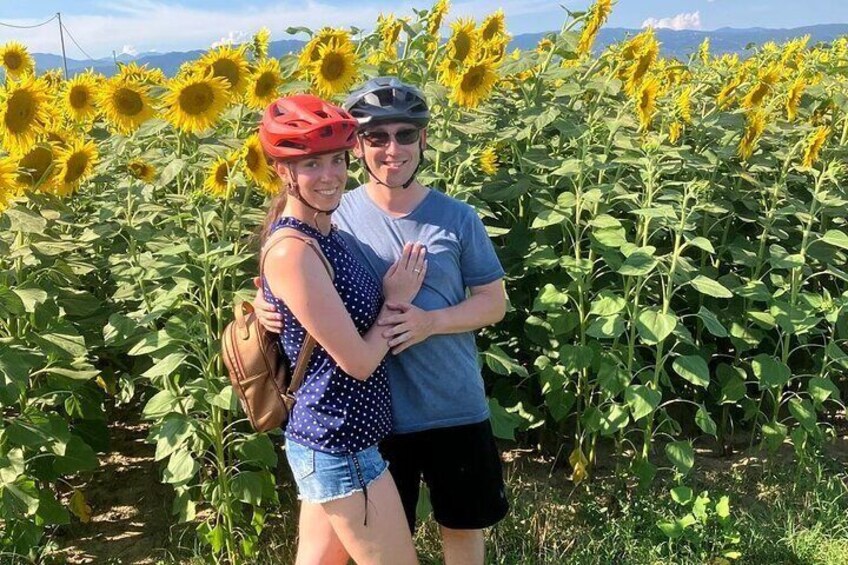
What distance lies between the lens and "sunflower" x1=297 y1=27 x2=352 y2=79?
308cm

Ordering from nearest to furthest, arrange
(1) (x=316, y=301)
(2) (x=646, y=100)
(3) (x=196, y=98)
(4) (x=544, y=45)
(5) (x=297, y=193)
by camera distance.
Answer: (1) (x=316, y=301) → (5) (x=297, y=193) → (3) (x=196, y=98) → (2) (x=646, y=100) → (4) (x=544, y=45)

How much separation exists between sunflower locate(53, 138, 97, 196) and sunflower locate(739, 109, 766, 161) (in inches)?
90.5

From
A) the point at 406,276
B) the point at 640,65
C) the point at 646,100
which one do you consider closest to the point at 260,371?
the point at 406,276

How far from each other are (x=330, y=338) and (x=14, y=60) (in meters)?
2.55

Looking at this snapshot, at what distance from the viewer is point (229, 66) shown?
2.86m

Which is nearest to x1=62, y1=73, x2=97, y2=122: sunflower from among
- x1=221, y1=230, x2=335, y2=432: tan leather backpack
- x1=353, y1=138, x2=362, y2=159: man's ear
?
x1=353, y1=138, x2=362, y2=159: man's ear

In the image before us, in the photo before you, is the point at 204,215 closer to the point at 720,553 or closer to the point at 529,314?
the point at 529,314

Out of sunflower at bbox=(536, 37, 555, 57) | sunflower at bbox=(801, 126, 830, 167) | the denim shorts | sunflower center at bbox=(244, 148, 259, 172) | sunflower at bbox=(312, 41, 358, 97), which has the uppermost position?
sunflower at bbox=(536, 37, 555, 57)

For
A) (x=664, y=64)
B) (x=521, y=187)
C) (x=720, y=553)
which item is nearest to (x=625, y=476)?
(x=720, y=553)

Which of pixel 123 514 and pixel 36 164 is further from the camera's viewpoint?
pixel 123 514

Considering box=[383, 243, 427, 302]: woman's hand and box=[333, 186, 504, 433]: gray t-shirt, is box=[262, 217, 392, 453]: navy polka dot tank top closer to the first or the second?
box=[383, 243, 427, 302]: woman's hand

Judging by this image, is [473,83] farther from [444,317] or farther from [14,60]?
[14,60]

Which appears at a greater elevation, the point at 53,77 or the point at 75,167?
the point at 53,77

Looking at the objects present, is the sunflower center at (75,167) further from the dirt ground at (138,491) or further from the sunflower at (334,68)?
the dirt ground at (138,491)
